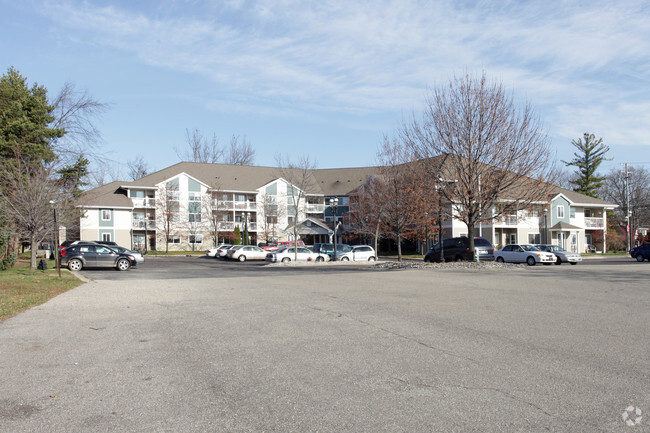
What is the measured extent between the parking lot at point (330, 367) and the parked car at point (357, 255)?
92.4 feet

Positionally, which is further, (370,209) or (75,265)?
(370,209)

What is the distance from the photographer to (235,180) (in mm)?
65750

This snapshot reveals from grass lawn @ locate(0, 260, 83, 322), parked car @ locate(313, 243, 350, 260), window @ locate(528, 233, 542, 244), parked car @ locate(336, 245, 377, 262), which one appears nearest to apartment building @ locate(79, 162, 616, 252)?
window @ locate(528, 233, 542, 244)

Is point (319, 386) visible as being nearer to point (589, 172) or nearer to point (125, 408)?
point (125, 408)

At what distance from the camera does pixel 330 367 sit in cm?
654

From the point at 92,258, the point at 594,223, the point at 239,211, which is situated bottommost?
the point at 92,258

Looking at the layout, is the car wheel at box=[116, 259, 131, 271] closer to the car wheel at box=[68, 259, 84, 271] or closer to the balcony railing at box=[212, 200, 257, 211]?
the car wheel at box=[68, 259, 84, 271]

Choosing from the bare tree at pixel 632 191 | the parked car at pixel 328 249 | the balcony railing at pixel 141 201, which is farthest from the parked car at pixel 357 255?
the bare tree at pixel 632 191

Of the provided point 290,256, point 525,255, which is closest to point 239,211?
point 290,256

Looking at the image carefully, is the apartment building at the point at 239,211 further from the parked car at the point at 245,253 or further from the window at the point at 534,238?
the parked car at the point at 245,253

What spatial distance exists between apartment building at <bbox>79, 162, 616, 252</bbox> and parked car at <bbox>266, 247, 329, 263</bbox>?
15.6 meters

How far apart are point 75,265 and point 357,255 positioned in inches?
826

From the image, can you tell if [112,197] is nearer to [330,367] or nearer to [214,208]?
[214,208]

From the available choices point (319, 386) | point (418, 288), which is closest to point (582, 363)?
point (319, 386)
